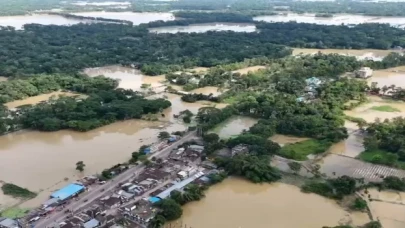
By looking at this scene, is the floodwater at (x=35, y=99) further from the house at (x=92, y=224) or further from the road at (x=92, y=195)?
the house at (x=92, y=224)

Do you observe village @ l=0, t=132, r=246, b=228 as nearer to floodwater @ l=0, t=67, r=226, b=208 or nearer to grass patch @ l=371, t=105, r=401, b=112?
floodwater @ l=0, t=67, r=226, b=208

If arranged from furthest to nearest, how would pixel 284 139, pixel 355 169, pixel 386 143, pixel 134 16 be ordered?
pixel 134 16
pixel 284 139
pixel 386 143
pixel 355 169

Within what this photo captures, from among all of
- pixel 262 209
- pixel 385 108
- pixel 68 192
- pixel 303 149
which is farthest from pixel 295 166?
pixel 385 108

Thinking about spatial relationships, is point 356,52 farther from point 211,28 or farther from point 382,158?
point 382,158

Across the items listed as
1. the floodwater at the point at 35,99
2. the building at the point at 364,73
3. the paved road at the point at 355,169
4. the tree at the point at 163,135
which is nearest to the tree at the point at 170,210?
the paved road at the point at 355,169

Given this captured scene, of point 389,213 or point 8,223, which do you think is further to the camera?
point 389,213
